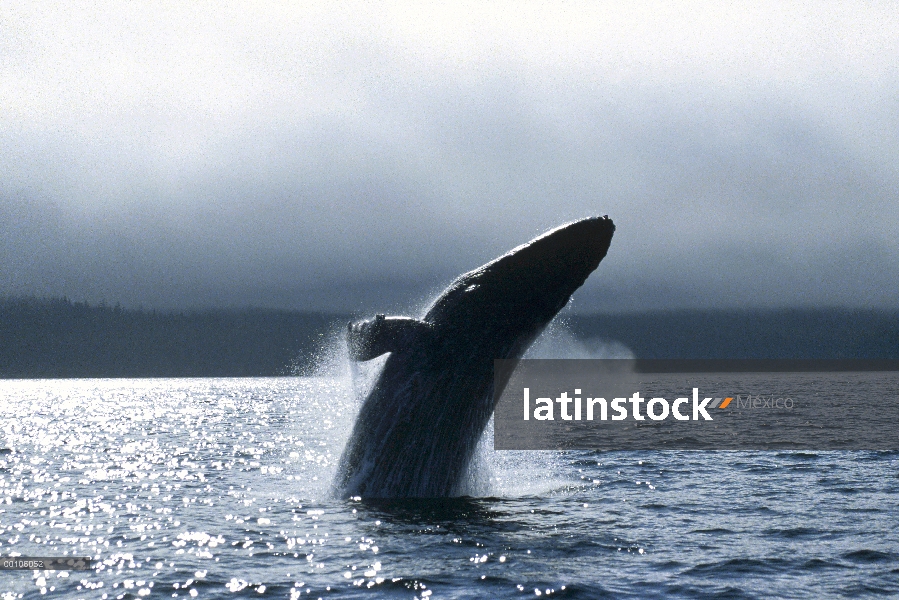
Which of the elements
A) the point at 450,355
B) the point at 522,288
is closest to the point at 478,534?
the point at 450,355

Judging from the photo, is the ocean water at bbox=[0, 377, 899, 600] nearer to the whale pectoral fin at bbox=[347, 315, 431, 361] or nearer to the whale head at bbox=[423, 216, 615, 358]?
the whale pectoral fin at bbox=[347, 315, 431, 361]

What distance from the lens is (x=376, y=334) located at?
12.8m

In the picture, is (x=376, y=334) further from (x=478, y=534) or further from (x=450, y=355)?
(x=478, y=534)

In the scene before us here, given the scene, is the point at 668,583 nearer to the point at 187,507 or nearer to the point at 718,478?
the point at 187,507

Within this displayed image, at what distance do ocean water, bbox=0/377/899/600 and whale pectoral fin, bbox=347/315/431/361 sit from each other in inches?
77.5

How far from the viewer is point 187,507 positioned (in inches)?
655

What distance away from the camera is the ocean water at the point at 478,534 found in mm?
10336

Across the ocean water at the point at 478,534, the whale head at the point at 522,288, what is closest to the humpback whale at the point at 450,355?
the whale head at the point at 522,288

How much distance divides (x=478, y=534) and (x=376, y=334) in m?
3.44

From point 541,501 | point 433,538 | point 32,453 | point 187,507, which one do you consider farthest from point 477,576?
point 32,453

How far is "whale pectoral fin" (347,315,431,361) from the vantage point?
41.8ft

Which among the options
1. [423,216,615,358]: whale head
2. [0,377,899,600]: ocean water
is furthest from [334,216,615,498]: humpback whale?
[0,377,899,600]: ocean water

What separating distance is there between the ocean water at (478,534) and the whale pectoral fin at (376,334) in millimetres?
1968

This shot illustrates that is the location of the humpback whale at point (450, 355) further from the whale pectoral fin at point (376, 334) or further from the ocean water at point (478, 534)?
the ocean water at point (478, 534)
